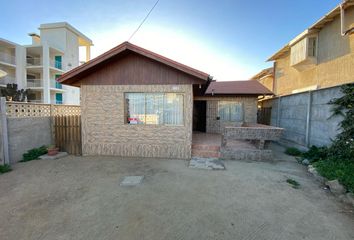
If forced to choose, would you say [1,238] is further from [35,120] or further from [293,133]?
[293,133]

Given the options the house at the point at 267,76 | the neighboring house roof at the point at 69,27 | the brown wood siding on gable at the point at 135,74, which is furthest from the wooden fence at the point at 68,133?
the neighboring house roof at the point at 69,27

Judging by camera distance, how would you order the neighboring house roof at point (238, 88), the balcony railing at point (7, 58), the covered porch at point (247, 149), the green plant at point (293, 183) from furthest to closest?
the balcony railing at point (7, 58) < the neighboring house roof at point (238, 88) < the covered porch at point (247, 149) < the green plant at point (293, 183)

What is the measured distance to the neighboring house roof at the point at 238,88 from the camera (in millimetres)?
10666

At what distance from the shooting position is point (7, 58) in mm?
17703

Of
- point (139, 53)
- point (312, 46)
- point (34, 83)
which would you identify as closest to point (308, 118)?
point (312, 46)

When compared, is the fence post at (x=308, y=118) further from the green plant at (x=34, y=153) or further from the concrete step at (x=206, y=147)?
the green plant at (x=34, y=153)

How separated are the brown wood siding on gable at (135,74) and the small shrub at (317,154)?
485 cm

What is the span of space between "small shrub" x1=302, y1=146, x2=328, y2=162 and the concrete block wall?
0.30 m

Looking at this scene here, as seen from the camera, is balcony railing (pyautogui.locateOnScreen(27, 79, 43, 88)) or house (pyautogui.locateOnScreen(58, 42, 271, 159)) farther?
balcony railing (pyautogui.locateOnScreen(27, 79, 43, 88))

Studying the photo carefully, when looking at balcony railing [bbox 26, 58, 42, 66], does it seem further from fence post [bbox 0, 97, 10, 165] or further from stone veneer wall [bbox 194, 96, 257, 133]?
stone veneer wall [bbox 194, 96, 257, 133]

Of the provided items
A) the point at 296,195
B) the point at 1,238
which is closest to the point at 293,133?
the point at 296,195

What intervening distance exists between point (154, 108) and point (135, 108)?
82cm

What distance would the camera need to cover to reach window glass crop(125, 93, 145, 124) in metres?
6.86

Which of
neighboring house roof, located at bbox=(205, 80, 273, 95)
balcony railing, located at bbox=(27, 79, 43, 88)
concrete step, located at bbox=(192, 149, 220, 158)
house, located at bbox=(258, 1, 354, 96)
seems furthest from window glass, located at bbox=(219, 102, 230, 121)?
balcony railing, located at bbox=(27, 79, 43, 88)
